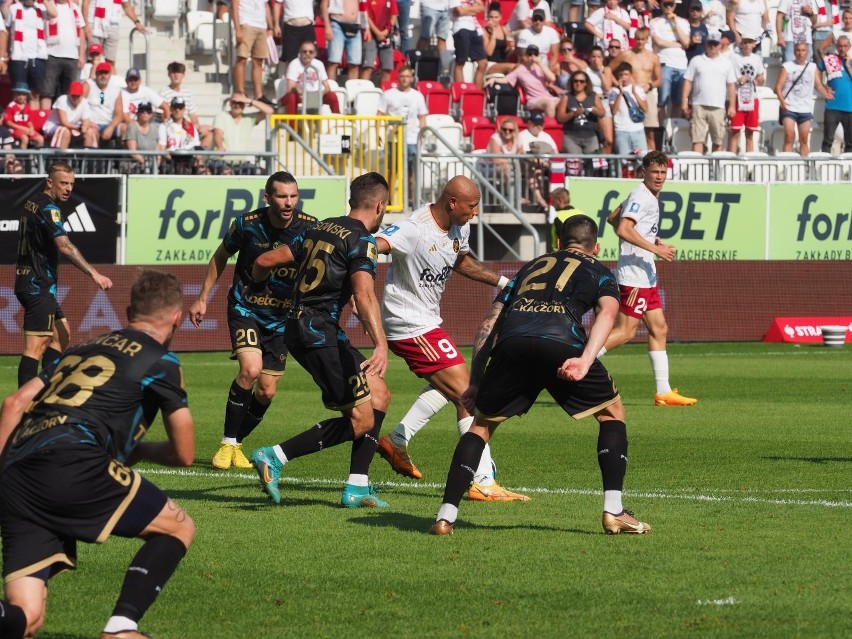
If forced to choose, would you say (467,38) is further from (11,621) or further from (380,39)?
(11,621)

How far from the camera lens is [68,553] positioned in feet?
19.5

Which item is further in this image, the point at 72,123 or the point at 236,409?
the point at 72,123

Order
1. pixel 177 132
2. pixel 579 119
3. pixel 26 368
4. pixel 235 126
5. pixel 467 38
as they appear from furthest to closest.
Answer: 1. pixel 467 38
2. pixel 579 119
3. pixel 235 126
4. pixel 177 132
5. pixel 26 368

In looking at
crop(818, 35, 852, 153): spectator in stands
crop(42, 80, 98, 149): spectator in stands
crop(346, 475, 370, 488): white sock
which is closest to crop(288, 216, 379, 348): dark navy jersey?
crop(346, 475, 370, 488): white sock

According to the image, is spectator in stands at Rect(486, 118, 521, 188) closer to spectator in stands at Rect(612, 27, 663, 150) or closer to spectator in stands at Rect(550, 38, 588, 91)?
spectator in stands at Rect(550, 38, 588, 91)

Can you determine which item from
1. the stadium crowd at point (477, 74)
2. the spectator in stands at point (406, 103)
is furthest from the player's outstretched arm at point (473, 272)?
the spectator in stands at point (406, 103)

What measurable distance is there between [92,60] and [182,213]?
146 inches

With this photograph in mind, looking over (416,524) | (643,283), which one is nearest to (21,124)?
(643,283)

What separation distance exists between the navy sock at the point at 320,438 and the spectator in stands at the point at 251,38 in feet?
55.1

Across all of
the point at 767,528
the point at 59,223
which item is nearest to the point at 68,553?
the point at 767,528

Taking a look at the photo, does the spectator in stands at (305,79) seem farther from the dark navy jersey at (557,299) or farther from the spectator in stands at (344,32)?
the dark navy jersey at (557,299)

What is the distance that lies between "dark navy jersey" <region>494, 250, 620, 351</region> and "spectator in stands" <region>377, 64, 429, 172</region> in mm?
17319

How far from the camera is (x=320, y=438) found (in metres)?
9.80

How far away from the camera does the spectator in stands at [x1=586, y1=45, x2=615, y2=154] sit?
88.9ft
